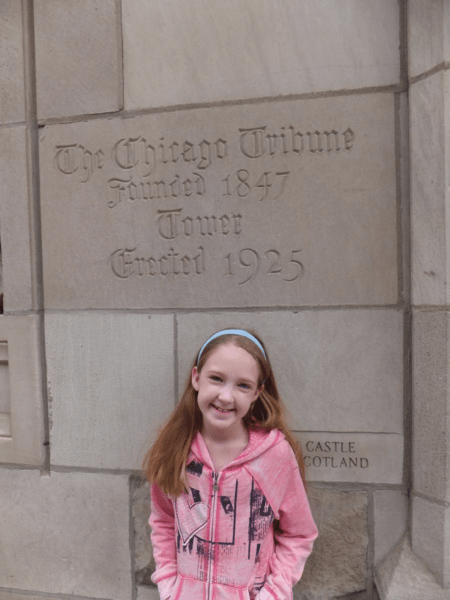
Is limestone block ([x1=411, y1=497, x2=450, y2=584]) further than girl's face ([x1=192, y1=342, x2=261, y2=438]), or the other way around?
limestone block ([x1=411, y1=497, x2=450, y2=584])

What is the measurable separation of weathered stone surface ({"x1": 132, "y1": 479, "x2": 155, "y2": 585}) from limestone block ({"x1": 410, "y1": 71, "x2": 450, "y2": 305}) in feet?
5.10

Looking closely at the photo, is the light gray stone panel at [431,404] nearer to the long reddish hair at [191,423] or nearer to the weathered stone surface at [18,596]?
the long reddish hair at [191,423]

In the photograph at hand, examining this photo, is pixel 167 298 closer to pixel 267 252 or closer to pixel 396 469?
pixel 267 252

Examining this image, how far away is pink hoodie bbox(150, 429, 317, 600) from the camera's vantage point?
1.70m

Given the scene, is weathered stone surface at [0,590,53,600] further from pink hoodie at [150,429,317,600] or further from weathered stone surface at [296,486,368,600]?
weathered stone surface at [296,486,368,600]

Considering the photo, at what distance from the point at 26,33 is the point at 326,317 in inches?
79.8

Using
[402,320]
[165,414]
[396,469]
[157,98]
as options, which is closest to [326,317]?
[402,320]

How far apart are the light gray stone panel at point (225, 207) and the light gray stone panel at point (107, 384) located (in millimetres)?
120

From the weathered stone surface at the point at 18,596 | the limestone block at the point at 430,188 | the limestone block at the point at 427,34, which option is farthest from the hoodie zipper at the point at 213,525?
the limestone block at the point at 427,34

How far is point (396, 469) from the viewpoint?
7.06ft

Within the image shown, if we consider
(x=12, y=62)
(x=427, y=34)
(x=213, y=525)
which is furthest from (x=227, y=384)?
(x=12, y=62)

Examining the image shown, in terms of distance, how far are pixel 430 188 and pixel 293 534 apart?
1456 millimetres

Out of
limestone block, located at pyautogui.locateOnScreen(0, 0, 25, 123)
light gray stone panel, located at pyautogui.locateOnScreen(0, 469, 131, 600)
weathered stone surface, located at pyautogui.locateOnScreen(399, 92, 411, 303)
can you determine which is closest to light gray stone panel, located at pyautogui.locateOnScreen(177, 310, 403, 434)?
weathered stone surface, located at pyautogui.locateOnScreen(399, 92, 411, 303)

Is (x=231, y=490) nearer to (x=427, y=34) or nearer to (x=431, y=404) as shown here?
(x=431, y=404)
